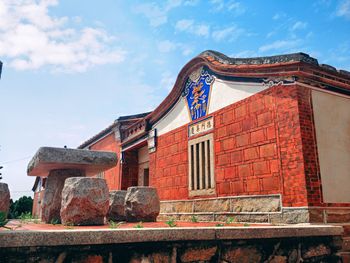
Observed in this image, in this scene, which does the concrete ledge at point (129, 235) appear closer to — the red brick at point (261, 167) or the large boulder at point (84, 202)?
the red brick at point (261, 167)

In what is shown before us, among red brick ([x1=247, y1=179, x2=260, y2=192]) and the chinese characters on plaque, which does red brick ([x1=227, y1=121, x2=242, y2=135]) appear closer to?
the chinese characters on plaque

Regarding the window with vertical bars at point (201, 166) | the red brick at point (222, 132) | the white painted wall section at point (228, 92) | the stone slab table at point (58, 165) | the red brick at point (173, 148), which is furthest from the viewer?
the red brick at point (173, 148)

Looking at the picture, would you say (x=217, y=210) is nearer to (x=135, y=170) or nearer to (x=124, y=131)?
(x=135, y=170)

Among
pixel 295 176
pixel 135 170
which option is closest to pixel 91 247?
pixel 295 176

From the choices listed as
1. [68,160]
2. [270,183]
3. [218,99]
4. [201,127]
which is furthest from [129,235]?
[201,127]

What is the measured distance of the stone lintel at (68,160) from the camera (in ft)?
17.7

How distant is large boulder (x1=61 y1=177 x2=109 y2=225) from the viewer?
4871 millimetres

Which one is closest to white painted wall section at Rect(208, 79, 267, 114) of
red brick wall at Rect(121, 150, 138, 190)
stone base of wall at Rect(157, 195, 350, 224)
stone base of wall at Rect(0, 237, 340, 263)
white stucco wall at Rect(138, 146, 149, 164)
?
stone base of wall at Rect(157, 195, 350, 224)

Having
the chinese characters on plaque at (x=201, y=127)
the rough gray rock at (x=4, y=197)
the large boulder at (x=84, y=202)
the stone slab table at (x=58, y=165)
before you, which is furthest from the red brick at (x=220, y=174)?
the rough gray rock at (x=4, y=197)

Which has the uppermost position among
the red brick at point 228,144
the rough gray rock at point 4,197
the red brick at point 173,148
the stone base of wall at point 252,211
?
the red brick at point 173,148

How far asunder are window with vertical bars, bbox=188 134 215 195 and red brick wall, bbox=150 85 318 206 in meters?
0.23

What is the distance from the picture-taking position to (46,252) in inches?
104

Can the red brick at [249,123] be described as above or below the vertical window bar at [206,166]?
above

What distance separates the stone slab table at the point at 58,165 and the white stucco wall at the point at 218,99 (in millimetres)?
2440
